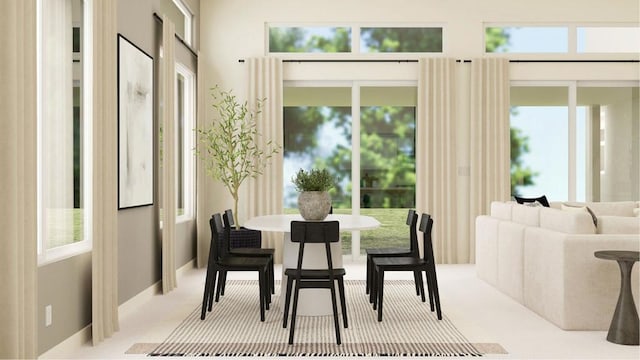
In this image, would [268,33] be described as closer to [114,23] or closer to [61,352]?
[114,23]

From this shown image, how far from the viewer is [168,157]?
243 inches

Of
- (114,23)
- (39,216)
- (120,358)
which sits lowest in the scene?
(120,358)

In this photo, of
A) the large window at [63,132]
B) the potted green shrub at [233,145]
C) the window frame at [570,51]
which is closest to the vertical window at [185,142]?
the potted green shrub at [233,145]

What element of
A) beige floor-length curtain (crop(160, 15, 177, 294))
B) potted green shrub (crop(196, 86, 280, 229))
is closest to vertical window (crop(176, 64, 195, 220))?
potted green shrub (crop(196, 86, 280, 229))

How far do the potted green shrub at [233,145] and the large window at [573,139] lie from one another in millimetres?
3144

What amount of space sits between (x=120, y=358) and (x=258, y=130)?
4.57 meters

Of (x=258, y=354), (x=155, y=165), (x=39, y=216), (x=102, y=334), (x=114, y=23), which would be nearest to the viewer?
(x=39, y=216)

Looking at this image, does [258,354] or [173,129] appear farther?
[173,129]

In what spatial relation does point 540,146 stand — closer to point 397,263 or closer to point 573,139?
point 573,139

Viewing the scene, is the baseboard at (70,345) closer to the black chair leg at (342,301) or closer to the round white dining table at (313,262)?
the round white dining table at (313,262)

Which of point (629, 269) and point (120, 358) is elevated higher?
point (629, 269)

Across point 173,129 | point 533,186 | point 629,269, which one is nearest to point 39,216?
point 173,129

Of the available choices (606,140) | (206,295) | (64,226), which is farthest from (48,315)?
(606,140)

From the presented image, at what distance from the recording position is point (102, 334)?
432 centimetres
